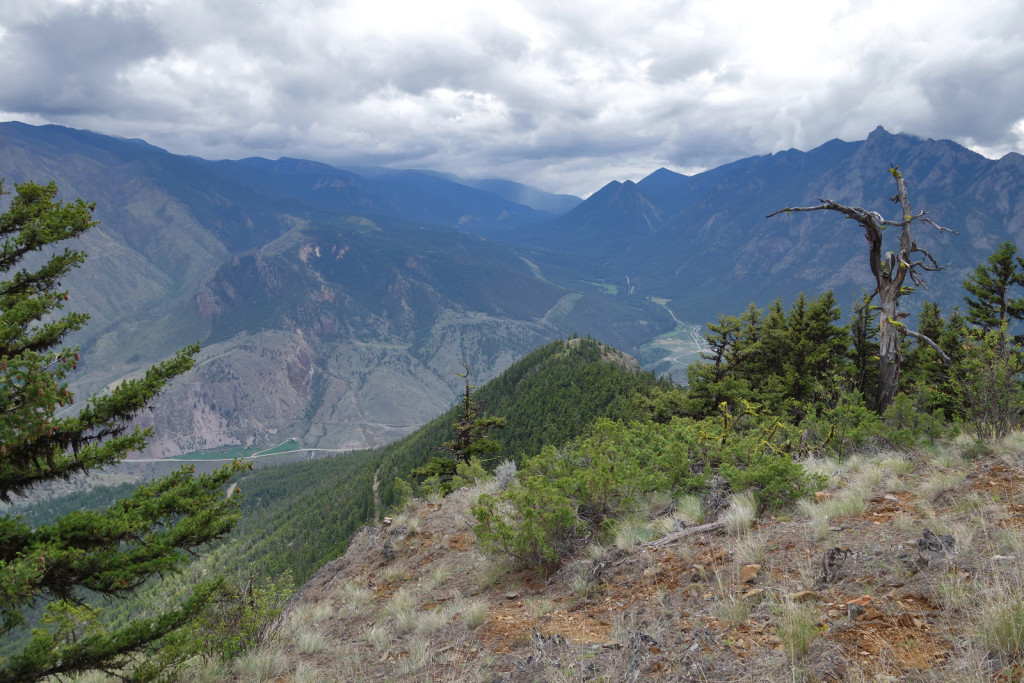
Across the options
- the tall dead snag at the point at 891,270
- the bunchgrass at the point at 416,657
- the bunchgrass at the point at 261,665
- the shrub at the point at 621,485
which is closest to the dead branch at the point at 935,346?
the tall dead snag at the point at 891,270

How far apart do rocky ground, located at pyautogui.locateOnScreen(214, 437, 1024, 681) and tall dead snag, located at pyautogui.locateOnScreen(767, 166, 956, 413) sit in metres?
6.16

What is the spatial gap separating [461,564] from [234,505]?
4587 millimetres

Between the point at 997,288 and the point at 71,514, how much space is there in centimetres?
4405

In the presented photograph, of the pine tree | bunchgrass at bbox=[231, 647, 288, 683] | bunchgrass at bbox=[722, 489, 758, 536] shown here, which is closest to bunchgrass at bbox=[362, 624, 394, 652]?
bunchgrass at bbox=[231, 647, 288, 683]

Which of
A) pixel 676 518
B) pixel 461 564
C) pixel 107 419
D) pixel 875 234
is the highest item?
pixel 875 234

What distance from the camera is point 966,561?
487cm

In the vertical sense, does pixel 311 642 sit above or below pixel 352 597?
above

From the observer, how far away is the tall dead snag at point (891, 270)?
13484mm

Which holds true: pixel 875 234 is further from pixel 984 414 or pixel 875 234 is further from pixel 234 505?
pixel 234 505

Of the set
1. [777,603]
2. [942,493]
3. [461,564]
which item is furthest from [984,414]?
[461,564]

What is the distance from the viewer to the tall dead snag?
1348 centimetres

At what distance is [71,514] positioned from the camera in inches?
315

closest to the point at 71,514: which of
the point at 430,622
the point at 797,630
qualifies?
the point at 430,622

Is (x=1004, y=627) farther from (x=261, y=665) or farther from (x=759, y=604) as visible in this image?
(x=261, y=665)
